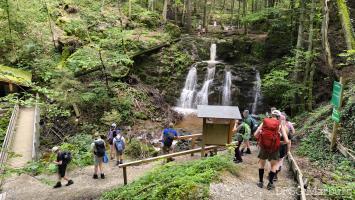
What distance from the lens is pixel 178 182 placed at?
8594 mm

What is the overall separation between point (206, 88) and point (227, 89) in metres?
1.70

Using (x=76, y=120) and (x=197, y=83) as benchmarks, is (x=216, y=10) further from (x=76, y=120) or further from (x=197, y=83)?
(x=76, y=120)

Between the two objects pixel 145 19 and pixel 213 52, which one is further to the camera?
pixel 145 19

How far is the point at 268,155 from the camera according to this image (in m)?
8.63

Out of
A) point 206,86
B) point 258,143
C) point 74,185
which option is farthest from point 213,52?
point 258,143

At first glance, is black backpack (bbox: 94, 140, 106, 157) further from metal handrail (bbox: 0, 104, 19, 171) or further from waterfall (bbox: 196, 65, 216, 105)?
waterfall (bbox: 196, 65, 216, 105)

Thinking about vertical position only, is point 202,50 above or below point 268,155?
above

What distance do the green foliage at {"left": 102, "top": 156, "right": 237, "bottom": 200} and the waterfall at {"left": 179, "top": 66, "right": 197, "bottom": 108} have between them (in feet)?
48.1

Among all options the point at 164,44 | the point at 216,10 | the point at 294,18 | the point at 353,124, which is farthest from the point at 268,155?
the point at 216,10

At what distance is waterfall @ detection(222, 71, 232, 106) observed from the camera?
25.1 metres

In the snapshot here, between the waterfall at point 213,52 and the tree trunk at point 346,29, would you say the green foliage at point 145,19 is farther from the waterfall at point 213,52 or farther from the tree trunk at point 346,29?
the tree trunk at point 346,29

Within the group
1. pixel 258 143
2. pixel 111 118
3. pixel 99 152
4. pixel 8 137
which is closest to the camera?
pixel 258 143

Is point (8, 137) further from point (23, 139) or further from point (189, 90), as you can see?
point (189, 90)

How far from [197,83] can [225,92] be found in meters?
2.52
